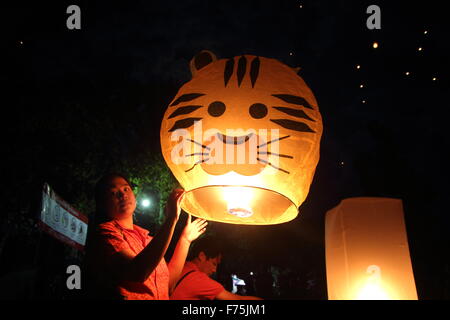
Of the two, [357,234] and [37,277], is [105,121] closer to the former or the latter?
[37,277]

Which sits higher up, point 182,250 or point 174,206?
point 174,206

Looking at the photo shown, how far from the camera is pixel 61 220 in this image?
21.5 ft

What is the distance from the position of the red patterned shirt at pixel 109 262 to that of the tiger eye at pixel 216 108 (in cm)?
120

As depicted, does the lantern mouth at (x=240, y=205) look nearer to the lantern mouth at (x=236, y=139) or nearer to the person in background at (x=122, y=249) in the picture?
the person in background at (x=122, y=249)

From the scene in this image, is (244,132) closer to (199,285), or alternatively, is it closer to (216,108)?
(216,108)

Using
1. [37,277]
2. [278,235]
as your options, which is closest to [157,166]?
[37,277]

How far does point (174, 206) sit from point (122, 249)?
492mm

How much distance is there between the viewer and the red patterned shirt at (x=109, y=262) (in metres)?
2.47

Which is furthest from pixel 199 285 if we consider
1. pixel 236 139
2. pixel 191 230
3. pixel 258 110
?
pixel 258 110

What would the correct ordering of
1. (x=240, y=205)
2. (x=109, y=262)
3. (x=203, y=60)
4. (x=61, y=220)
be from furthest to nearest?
(x=61, y=220), (x=203, y=60), (x=240, y=205), (x=109, y=262)

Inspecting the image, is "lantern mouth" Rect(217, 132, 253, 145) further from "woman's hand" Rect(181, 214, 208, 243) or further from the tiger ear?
"woman's hand" Rect(181, 214, 208, 243)

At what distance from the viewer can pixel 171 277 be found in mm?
3426

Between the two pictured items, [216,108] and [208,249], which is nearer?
[216,108]
